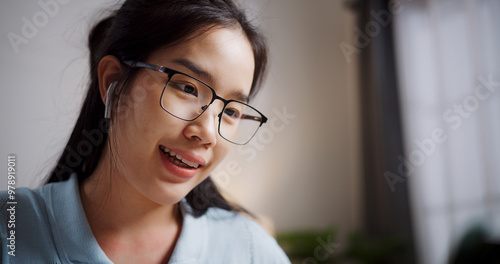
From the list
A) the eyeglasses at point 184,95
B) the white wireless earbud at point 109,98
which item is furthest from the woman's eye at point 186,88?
the white wireless earbud at point 109,98

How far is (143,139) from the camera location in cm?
56

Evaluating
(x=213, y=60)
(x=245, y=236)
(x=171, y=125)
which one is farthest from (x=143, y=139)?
(x=245, y=236)

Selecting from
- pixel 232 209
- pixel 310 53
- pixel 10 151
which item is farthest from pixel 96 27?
pixel 310 53

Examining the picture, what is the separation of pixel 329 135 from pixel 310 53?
54cm

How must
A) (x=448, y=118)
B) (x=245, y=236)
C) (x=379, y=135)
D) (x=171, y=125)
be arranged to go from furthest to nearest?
(x=379, y=135), (x=448, y=118), (x=245, y=236), (x=171, y=125)

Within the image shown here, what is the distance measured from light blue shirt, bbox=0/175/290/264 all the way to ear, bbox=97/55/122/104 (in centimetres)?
17

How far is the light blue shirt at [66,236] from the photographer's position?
577 mm

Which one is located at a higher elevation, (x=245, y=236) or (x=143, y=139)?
(x=143, y=139)

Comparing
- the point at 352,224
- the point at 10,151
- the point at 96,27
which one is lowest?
the point at 352,224

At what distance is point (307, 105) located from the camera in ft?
6.38

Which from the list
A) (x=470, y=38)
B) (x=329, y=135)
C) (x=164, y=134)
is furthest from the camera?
(x=329, y=135)

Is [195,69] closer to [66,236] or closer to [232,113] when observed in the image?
[232,113]

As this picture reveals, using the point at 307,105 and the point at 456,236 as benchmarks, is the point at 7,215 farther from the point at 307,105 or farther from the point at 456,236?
the point at 456,236

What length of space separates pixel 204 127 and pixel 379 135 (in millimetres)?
1689
